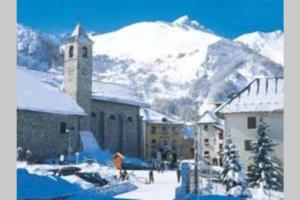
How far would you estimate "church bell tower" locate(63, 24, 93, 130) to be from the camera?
7.20 meters

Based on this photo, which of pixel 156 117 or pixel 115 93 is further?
pixel 115 93

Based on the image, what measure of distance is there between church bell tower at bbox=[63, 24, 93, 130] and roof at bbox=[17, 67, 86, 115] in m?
0.18

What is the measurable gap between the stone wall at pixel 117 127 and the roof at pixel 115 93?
14 centimetres

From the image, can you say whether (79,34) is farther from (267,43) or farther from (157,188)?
(267,43)

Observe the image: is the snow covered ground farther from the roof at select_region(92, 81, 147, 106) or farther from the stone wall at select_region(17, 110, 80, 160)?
the stone wall at select_region(17, 110, 80, 160)

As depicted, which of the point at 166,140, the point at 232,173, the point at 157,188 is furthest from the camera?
the point at 166,140

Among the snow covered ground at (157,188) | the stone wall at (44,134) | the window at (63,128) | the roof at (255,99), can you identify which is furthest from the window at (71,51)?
the roof at (255,99)

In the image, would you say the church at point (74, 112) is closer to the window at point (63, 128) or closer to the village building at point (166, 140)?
the window at point (63, 128)

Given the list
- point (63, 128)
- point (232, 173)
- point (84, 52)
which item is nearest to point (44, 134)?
point (63, 128)

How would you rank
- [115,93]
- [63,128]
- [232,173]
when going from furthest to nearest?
[115,93] → [63,128] → [232,173]

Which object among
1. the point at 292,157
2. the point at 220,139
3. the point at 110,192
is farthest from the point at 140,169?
the point at 292,157

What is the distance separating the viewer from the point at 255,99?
6.41 metres

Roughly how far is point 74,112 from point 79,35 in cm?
157

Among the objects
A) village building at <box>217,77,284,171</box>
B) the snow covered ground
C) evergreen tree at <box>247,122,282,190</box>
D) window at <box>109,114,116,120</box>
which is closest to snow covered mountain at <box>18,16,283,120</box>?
village building at <box>217,77,284,171</box>
